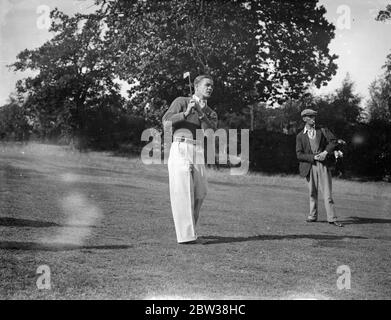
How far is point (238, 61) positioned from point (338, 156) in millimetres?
17236

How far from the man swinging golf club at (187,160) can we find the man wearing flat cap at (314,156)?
14.3 ft

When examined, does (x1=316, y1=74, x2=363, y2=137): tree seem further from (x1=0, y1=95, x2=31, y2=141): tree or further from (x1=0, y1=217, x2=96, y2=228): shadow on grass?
(x1=0, y1=95, x2=31, y2=141): tree

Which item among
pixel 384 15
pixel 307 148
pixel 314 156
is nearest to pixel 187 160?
pixel 314 156

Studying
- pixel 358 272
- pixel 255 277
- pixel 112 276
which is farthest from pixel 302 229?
pixel 112 276

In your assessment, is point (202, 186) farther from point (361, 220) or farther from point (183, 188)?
point (361, 220)

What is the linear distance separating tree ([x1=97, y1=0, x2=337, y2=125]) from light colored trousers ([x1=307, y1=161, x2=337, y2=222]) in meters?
16.2

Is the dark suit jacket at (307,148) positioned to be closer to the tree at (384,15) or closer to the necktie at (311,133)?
the necktie at (311,133)

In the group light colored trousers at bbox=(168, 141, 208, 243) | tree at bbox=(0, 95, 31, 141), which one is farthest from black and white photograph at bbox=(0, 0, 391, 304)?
tree at bbox=(0, 95, 31, 141)

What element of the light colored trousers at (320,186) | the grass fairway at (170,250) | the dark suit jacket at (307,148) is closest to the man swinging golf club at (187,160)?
the grass fairway at (170,250)

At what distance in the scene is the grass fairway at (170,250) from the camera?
5125 millimetres

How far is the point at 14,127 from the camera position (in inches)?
2008

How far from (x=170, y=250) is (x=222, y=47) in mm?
21087

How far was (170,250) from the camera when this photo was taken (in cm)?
706

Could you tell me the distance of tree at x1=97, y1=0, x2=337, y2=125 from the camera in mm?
26656
